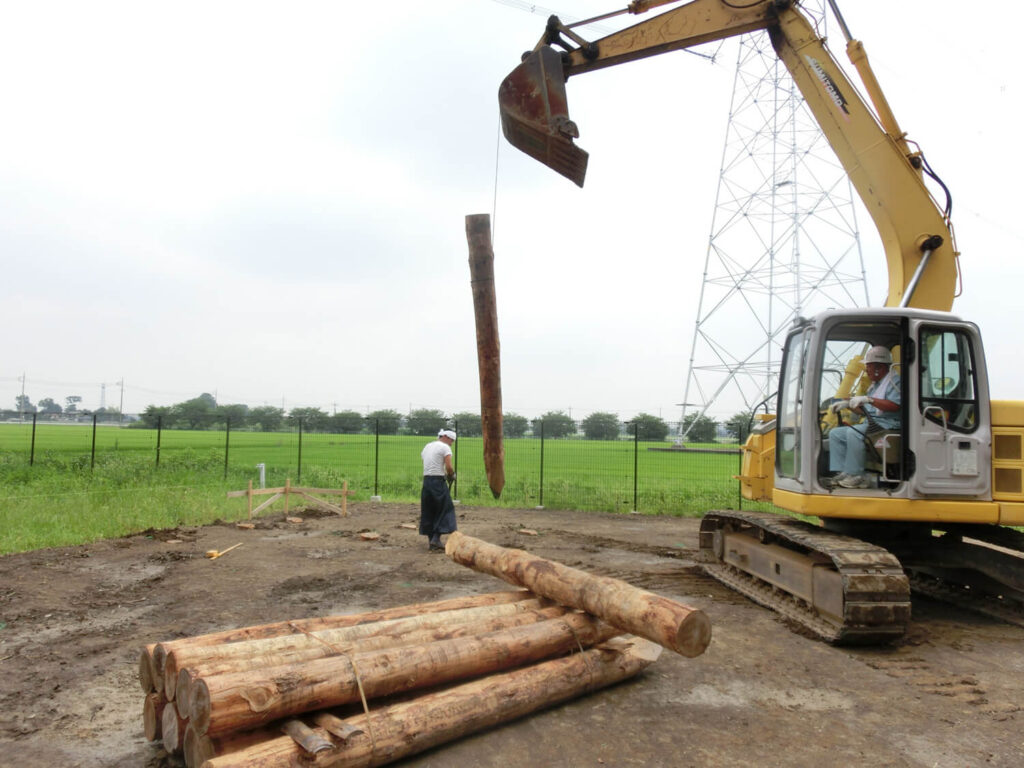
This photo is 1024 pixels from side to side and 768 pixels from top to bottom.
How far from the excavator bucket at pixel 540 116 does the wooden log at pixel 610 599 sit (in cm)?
373

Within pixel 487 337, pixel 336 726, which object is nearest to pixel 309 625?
pixel 336 726

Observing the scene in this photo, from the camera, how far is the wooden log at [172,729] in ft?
12.7

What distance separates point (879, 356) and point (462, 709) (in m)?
5.22

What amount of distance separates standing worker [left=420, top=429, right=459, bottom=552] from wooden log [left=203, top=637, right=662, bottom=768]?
18.2 ft

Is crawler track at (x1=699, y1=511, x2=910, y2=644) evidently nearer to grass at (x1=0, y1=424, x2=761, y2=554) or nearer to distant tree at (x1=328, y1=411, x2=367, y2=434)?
grass at (x1=0, y1=424, x2=761, y2=554)

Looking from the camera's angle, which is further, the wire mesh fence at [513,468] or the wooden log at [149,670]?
the wire mesh fence at [513,468]

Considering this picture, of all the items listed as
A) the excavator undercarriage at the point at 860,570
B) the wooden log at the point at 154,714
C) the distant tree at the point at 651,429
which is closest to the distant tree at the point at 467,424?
the distant tree at the point at 651,429

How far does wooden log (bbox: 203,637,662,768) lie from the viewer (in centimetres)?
355

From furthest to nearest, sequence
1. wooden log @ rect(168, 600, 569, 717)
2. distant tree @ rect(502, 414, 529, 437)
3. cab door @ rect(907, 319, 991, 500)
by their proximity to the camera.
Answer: distant tree @ rect(502, 414, 529, 437) < cab door @ rect(907, 319, 991, 500) < wooden log @ rect(168, 600, 569, 717)

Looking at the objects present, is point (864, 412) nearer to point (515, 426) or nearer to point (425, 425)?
point (515, 426)

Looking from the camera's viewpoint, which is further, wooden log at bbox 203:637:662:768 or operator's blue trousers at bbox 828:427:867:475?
operator's blue trousers at bbox 828:427:867:475

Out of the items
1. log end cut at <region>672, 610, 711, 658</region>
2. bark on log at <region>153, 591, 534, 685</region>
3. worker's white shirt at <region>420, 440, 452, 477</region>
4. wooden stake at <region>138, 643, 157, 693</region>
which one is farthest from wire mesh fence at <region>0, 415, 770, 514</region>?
wooden stake at <region>138, 643, 157, 693</region>

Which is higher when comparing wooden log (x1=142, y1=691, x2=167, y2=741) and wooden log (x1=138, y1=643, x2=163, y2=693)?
wooden log (x1=138, y1=643, x2=163, y2=693)

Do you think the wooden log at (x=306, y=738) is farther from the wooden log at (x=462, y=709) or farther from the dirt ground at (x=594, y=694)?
the dirt ground at (x=594, y=694)
